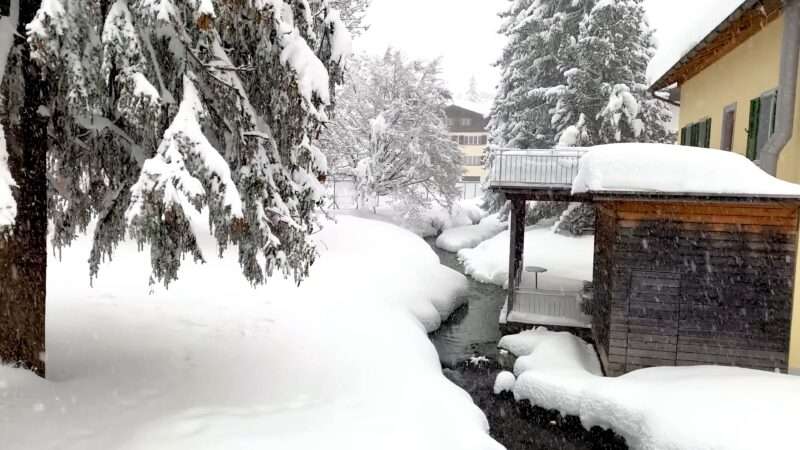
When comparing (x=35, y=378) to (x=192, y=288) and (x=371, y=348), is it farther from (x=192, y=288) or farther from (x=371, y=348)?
(x=192, y=288)

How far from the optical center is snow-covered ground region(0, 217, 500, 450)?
6078 mm

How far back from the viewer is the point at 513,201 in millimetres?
14906

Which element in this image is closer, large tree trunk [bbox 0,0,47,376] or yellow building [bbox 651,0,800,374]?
large tree trunk [bbox 0,0,47,376]

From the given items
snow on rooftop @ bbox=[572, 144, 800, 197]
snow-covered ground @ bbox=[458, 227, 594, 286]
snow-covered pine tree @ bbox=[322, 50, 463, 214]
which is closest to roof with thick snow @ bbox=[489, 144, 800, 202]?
snow on rooftop @ bbox=[572, 144, 800, 197]

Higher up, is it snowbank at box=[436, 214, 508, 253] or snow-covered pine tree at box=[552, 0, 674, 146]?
snow-covered pine tree at box=[552, 0, 674, 146]

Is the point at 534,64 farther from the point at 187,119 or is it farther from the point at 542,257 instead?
the point at 187,119

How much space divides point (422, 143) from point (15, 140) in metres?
26.0

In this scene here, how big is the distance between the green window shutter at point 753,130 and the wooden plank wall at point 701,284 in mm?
1926

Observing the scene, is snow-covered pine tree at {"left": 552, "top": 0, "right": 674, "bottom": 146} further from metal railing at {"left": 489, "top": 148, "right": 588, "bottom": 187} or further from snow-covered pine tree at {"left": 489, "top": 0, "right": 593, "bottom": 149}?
metal railing at {"left": 489, "top": 148, "right": 588, "bottom": 187}

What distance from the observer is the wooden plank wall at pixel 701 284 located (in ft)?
30.6

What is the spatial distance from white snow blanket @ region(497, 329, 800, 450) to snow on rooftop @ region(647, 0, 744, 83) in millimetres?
6324

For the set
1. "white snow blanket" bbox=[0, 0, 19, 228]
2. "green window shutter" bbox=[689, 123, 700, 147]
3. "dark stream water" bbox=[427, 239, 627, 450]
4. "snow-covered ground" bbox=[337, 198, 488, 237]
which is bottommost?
"dark stream water" bbox=[427, 239, 627, 450]

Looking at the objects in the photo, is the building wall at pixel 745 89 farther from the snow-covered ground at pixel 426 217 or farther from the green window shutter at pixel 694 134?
the snow-covered ground at pixel 426 217

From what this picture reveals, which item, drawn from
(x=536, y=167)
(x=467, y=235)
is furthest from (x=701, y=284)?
(x=467, y=235)
